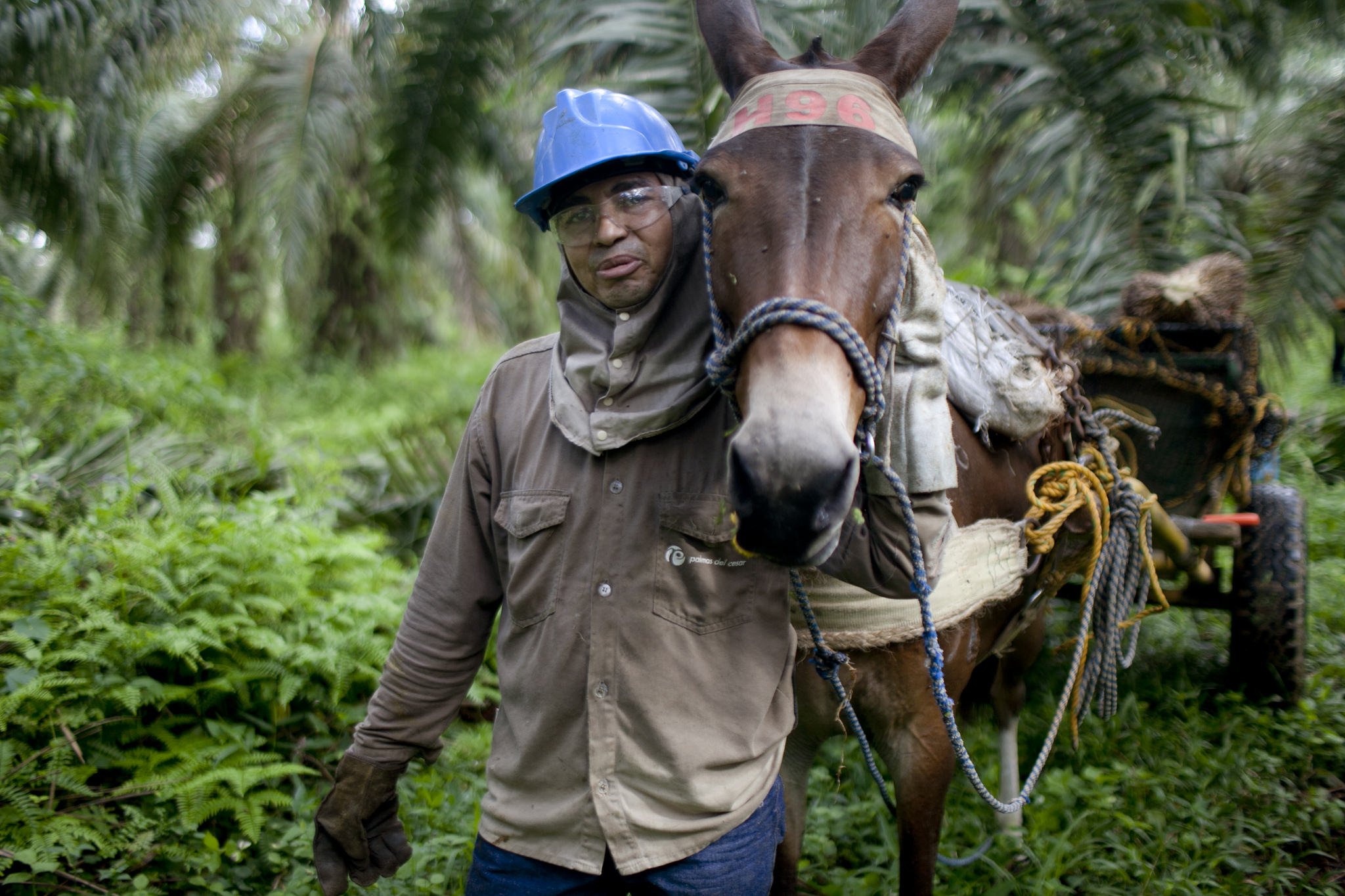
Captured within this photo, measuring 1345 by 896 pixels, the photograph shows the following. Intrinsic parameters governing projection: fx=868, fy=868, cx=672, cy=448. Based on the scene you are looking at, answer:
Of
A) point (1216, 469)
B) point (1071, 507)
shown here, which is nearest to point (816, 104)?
point (1071, 507)

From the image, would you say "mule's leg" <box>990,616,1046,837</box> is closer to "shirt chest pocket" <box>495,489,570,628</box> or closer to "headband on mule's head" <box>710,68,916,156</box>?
"shirt chest pocket" <box>495,489,570,628</box>

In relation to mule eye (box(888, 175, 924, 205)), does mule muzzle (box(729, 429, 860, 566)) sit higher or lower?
lower

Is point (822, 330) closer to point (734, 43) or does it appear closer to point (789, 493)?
point (789, 493)

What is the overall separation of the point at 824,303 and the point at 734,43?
28.3 inches

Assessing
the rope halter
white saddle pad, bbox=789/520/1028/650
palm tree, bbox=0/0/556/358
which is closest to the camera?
the rope halter

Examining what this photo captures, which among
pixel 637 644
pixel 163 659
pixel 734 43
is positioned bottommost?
pixel 163 659

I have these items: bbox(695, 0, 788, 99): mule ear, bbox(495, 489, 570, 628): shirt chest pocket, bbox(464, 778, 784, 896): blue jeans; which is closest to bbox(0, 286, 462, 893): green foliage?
bbox(464, 778, 784, 896): blue jeans

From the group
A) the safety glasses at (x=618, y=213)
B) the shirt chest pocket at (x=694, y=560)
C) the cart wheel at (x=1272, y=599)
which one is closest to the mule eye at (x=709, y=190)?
the safety glasses at (x=618, y=213)

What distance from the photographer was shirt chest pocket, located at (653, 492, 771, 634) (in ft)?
Answer: 5.33

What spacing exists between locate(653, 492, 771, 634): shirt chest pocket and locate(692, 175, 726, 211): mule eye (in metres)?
0.53

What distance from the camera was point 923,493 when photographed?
5.36 feet

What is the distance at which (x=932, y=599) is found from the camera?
1.98 metres

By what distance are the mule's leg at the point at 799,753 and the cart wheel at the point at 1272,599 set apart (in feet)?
8.11

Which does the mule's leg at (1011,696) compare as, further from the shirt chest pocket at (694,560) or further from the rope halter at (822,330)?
the rope halter at (822,330)
